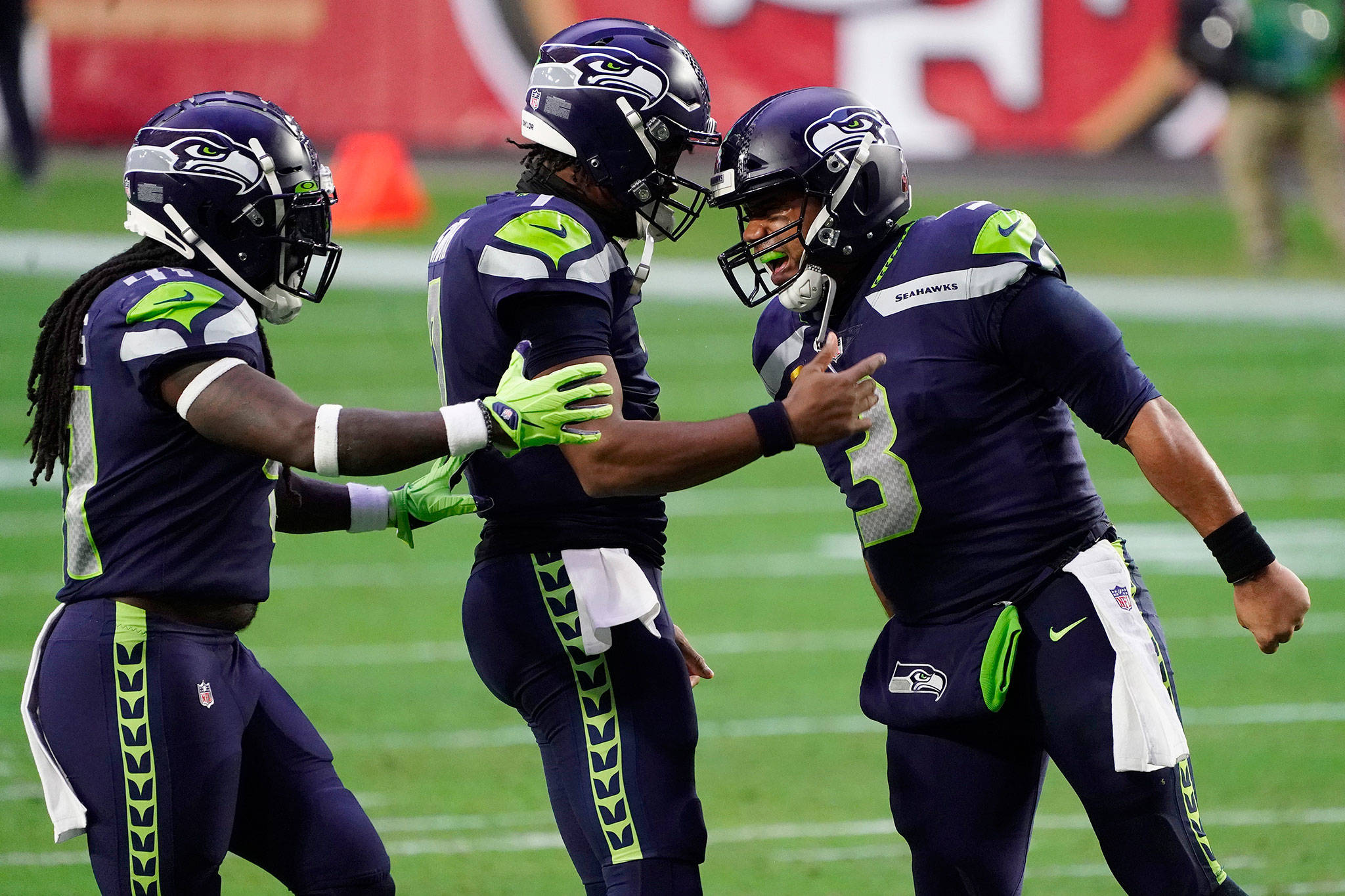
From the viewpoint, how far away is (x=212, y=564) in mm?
3727

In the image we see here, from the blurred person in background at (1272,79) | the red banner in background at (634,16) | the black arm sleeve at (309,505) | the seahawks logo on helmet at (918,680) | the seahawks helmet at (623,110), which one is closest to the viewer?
the seahawks logo on helmet at (918,680)

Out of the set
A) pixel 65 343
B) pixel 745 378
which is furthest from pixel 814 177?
pixel 745 378

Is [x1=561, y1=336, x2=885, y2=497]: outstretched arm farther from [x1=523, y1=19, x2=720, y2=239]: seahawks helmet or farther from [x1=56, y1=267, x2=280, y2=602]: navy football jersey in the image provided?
[x1=56, y1=267, x2=280, y2=602]: navy football jersey

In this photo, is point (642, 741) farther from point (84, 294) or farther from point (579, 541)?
point (84, 294)

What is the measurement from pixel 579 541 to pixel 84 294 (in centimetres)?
109

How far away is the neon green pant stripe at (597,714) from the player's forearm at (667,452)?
0.31 metres

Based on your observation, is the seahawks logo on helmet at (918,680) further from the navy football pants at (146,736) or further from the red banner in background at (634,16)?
the red banner in background at (634,16)

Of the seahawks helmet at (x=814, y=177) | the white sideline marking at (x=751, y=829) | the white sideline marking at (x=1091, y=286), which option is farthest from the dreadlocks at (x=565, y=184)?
the white sideline marking at (x=1091, y=286)

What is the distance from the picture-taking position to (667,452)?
3635 millimetres

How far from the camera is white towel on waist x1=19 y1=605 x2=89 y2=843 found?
3672mm

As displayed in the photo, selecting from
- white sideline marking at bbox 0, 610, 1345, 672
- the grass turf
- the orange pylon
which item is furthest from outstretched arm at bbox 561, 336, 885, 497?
the orange pylon

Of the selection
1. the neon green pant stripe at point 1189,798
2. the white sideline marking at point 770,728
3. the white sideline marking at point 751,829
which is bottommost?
the white sideline marking at point 770,728

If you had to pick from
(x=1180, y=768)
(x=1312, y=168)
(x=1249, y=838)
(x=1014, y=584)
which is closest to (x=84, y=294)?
(x=1014, y=584)

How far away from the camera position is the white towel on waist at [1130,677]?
358cm
